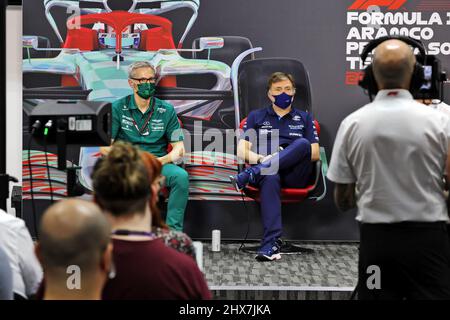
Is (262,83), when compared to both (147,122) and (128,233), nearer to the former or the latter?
(147,122)

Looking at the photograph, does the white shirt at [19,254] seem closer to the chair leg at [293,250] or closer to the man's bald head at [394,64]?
the man's bald head at [394,64]

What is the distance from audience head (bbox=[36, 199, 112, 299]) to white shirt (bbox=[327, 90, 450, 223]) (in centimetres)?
110

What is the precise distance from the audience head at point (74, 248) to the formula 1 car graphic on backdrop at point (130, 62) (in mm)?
4030

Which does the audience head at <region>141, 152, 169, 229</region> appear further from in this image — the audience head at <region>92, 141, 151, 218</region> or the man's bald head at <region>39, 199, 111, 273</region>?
the man's bald head at <region>39, 199, 111, 273</region>

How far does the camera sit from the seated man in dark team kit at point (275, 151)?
521cm

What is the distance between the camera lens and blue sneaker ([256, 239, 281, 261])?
516cm

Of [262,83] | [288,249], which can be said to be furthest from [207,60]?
[288,249]

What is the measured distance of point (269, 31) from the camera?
19.0 feet

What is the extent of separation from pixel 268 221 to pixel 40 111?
94.1 inches

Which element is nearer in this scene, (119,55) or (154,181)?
(154,181)

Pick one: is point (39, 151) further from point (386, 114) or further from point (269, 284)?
point (386, 114)

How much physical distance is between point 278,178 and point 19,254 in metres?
3.01

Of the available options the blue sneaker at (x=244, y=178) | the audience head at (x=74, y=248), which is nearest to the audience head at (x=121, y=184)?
the audience head at (x=74, y=248)

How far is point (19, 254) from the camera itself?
→ 246 cm
